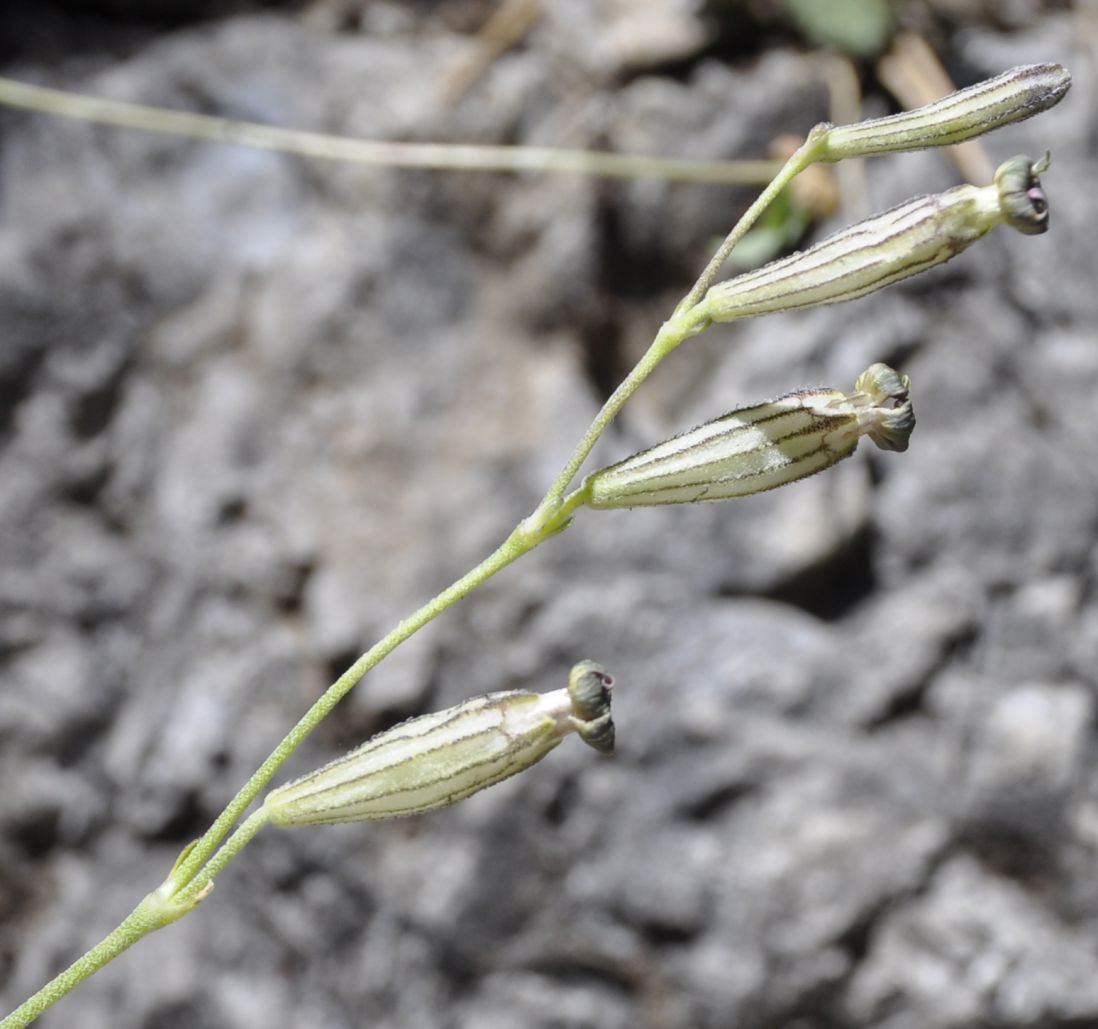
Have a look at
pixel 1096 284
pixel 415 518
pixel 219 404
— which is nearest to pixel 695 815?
pixel 415 518

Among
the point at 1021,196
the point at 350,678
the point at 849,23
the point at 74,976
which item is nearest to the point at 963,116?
the point at 1021,196

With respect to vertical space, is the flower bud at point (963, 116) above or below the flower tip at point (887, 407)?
above

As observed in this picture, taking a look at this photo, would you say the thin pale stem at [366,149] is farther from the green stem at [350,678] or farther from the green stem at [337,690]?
the green stem at [337,690]

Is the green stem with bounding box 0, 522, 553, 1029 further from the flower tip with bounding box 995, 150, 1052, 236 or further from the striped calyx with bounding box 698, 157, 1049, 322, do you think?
the flower tip with bounding box 995, 150, 1052, 236

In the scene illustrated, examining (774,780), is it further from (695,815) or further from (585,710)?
(585,710)

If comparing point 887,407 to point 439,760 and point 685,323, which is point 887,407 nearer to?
point 685,323

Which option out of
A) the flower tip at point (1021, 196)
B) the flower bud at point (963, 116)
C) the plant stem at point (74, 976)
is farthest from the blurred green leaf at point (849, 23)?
the plant stem at point (74, 976)
